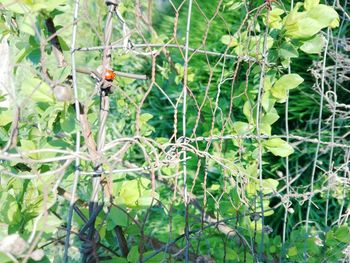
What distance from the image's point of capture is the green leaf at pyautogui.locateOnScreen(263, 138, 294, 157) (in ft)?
4.24

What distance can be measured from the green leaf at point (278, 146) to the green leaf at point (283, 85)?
10 centimetres

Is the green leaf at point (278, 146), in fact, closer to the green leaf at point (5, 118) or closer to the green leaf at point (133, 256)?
the green leaf at point (133, 256)

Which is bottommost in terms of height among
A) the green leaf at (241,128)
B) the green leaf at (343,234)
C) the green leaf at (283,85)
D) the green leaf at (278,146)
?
the green leaf at (343,234)

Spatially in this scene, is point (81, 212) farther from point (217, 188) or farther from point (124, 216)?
point (217, 188)

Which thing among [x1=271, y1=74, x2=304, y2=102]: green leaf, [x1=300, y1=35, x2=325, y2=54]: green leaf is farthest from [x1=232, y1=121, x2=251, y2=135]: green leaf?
[x1=300, y1=35, x2=325, y2=54]: green leaf

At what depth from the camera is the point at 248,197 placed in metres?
1.36

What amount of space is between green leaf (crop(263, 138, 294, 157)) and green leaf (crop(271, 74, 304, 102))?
102mm

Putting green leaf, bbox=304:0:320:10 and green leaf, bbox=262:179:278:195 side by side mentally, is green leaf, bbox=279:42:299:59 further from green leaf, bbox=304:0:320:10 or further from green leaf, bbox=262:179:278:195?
green leaf, bbox=262:179:278:195

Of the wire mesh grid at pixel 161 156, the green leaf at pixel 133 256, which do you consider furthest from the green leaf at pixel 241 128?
the green leaf at pixel 133 256

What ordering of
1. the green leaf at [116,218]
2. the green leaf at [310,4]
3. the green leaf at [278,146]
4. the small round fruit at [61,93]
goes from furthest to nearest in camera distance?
1. the green leaf at [278,146]
2. the green leaf at [310,4]
3. the green leaf at [116,218]
4. the small round fruit at [61,93]

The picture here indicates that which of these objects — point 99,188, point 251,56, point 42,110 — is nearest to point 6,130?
point 42,110

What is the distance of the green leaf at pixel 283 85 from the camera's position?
1231mm

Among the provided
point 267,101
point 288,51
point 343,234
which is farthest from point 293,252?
point 288,51

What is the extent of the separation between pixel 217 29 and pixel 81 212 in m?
1.92
